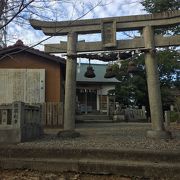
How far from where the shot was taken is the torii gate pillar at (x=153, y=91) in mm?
13023

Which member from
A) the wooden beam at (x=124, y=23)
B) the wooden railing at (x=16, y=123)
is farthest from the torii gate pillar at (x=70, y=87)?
the wooden railing at (x=16, y=123)

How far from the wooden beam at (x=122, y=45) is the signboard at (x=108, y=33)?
0.23 meters

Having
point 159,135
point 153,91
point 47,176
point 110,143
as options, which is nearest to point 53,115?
point 153,91

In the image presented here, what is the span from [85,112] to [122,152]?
87.3 ft

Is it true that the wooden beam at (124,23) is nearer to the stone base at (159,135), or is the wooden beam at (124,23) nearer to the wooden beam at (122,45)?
the wooden beam at (122,45)

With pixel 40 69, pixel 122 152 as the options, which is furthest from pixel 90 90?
pixel 122 152

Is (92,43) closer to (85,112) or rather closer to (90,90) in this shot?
(85,112)

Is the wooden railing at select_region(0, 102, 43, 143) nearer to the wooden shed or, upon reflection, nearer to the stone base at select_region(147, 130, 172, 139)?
the stone base at select_region(147, 130, 172, 139)

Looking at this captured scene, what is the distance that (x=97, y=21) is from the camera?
46.2 ft

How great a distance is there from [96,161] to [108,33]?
6.65 metres

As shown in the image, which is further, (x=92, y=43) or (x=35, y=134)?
(x=92, y=43)

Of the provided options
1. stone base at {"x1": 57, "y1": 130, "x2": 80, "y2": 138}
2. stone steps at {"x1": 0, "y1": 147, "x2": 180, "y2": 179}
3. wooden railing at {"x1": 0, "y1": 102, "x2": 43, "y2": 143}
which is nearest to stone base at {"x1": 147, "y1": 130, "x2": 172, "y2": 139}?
stone base at {"x1": 57, "y1": 130, "x2": 80, "y2": 138}

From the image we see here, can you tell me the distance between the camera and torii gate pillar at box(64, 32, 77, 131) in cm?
1377

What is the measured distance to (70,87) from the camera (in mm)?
13883
